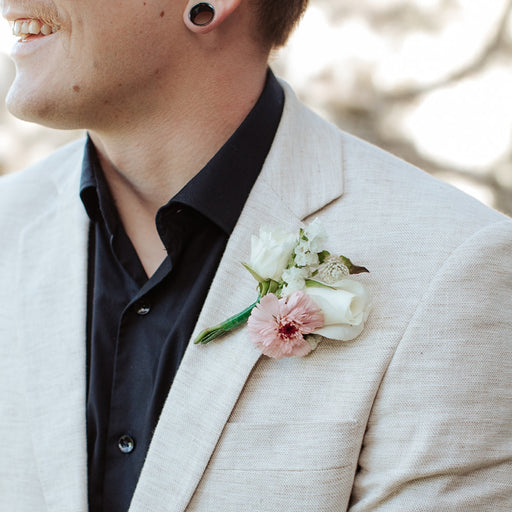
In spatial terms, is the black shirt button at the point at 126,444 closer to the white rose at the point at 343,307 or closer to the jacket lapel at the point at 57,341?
the jacket lapel at the point at 57,341

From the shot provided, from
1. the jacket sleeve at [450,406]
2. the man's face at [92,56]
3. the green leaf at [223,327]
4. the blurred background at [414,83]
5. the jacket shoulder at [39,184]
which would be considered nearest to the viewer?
the jacket sleeve at [450,406]

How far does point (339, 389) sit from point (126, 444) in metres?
0.51

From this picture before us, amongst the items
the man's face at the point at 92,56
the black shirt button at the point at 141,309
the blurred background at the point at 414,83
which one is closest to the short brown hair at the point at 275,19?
the man's face at the point at 92,56

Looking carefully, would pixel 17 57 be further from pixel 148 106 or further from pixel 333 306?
pixel 333 306

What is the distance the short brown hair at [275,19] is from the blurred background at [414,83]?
3.42 m

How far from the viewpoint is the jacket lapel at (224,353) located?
142 centimetres

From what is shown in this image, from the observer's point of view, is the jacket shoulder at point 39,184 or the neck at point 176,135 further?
the jacket shoulder at point 39,184

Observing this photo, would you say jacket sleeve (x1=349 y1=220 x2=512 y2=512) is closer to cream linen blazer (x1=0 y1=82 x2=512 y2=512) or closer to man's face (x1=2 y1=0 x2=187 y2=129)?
cream linen blazer (x1=0 y1=82 x2=512 y2=512)

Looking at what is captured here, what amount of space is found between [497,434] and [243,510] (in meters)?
0.52

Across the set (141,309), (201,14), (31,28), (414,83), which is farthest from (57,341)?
(414,83)

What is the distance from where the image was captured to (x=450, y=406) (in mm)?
1330

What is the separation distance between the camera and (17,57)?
1679 millimetres

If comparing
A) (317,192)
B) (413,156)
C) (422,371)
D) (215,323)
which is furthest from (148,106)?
(413,156)

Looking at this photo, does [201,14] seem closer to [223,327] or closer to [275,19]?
[275,19]
